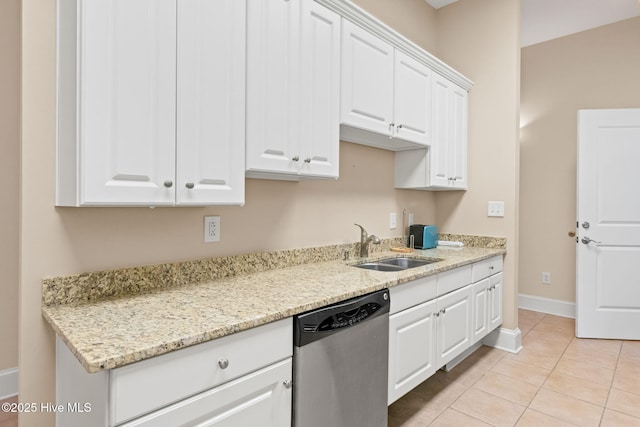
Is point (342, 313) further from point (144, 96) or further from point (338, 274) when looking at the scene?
point (144, 96)

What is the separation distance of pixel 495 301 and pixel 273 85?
8.02 feet

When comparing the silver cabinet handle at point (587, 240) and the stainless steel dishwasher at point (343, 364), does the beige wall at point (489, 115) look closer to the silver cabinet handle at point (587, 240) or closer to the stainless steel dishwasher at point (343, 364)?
the silver cabinet handle at point (587, 240)

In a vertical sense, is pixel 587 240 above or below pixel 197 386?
above

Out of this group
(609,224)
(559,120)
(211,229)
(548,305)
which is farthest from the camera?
(548,305)

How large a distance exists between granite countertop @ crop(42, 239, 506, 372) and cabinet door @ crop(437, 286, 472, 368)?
48cm

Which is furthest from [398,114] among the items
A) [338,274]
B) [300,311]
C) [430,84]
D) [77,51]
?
[77,51]

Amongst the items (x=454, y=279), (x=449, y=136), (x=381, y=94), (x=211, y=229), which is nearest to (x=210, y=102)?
(x=211, y=229)

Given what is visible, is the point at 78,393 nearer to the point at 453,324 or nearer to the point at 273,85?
the point at 273,85

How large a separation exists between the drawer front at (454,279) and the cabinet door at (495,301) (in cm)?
47

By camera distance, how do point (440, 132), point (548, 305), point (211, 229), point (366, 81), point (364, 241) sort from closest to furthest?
point (211, 229) < point (366, 81) < point (364, 241) < point (440, 132) < point (548, 305)

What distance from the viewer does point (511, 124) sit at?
10.1ft

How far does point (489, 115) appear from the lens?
319 cm

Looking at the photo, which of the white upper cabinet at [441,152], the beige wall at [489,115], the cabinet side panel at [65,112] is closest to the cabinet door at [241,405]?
the cabinet side panel at [65,112]
